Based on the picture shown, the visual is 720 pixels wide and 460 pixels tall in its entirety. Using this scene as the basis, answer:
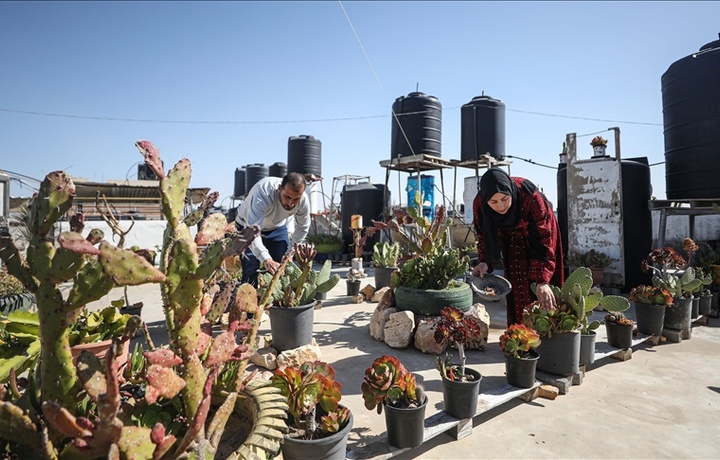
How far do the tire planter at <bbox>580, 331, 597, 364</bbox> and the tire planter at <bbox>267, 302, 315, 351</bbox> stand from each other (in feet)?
6.51

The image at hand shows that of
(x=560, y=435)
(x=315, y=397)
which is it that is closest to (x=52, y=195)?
(x=315, y=397)

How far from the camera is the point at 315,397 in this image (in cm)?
143

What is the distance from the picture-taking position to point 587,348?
8.98ft

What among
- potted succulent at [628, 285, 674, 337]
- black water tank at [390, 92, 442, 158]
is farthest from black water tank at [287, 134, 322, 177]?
potted succulent at [628, 285, 674, 337]

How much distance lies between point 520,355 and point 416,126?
7331 millimetres

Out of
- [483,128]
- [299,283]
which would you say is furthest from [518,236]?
[483,128]

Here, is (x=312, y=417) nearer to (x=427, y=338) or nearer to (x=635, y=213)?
(x=427, y=338)

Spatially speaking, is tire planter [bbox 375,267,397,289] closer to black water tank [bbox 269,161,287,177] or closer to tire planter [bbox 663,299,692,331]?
tire planter [bbox 663,299,692,331]

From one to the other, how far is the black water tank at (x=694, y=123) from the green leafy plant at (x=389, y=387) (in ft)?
19.5

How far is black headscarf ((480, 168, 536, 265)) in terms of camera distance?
2777 millimetres

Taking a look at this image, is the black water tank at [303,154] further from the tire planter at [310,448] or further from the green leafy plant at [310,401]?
the tire planter at [310,448]

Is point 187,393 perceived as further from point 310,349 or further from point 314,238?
point 314,238

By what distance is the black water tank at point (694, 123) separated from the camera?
5.24m

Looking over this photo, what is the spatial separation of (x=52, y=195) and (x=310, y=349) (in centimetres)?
212
